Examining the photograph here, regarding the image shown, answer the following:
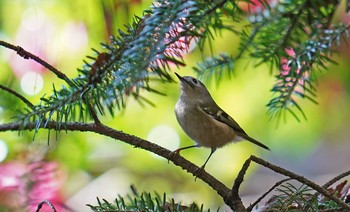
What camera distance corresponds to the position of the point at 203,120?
87 cm

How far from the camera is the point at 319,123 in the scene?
101 centimetres

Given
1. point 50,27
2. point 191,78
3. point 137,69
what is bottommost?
point 137,69

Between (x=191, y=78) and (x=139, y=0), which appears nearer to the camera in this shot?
(x=139, y=0)

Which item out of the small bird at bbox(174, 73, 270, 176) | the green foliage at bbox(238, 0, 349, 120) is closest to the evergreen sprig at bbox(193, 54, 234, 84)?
the green foliage at bbox(238, 0, 349, 120)

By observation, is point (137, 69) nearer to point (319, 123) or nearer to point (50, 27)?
point (50, 27)

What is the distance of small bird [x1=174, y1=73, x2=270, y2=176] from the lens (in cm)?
83

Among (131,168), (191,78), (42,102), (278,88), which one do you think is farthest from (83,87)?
(131,168)

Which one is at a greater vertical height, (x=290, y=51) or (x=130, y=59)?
(x=290, y=51)

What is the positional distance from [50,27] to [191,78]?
0.25m

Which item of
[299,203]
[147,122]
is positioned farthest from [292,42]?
[147,122]

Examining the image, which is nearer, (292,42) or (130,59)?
(130,59)

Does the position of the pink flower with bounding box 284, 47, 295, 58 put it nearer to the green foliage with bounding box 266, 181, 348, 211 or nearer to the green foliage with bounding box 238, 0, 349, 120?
the green foliage with bounding box 238, 0, 349, 120

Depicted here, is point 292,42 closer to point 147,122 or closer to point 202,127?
point 202,127

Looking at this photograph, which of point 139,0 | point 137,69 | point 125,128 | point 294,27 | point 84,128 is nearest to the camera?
point 137,69
